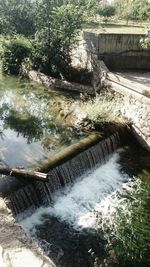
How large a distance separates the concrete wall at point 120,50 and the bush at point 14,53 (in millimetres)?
2921

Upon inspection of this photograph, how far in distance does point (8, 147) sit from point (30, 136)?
970 millimetres

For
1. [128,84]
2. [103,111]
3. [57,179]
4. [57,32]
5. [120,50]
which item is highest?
[57,32]

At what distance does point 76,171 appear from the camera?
8.71 meters

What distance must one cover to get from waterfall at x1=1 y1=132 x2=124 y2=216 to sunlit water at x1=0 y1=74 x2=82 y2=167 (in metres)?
0.71

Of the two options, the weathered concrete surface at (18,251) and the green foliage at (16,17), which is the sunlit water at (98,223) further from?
the green foliage at (16,17)

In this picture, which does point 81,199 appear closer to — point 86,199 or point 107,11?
point 86,199

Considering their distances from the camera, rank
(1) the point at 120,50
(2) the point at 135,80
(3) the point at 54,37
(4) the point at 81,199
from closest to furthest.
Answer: (4) the point at 81,199, (2) the point at 135,80, (3) the point at 54,37, (1) the point at 120,50

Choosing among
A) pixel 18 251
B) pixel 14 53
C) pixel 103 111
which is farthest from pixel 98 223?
pixel 14 53

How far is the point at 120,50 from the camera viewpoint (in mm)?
15047

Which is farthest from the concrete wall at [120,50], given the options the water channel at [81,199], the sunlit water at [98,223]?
the sunlit water at [98,223]

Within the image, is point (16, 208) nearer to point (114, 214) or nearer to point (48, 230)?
point (48, 230)

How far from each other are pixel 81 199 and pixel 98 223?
3.25ft

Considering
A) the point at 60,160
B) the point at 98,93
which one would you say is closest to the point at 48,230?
the point at 60,160

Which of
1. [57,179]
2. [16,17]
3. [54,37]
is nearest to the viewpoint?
[57,179]
